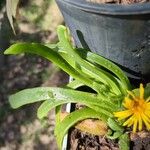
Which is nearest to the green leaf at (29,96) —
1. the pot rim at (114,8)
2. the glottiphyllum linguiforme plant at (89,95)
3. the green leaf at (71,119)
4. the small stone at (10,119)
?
the glottiphyllum linguiforme plant at (89,95)

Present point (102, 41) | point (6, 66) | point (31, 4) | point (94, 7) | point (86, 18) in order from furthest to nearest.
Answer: point (31, 4)
point (6, 66)
point (102, 41)
point (86, 18)
point (94, 7)

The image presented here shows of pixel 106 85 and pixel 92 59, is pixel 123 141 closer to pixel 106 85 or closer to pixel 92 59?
pixel 106 85

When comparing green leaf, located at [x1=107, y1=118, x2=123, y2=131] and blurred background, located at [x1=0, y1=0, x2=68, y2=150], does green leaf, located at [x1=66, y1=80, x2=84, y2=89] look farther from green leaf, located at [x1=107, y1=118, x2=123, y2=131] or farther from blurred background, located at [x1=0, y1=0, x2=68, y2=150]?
blurred background, located at [x1=0, y1=0, x2=68, y2=150]

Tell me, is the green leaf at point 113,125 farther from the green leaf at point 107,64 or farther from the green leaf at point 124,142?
the green leaf at point 107,64

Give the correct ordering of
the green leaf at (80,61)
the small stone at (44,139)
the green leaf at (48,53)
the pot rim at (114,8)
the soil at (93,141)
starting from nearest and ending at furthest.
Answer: the pot rim at (114,8), the green leaf at (48,53), the green leaf at (80,61), the soil at (93,141), the small stone at (44,139)

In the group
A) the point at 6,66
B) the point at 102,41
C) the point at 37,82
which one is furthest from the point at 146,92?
the point at 6,66
